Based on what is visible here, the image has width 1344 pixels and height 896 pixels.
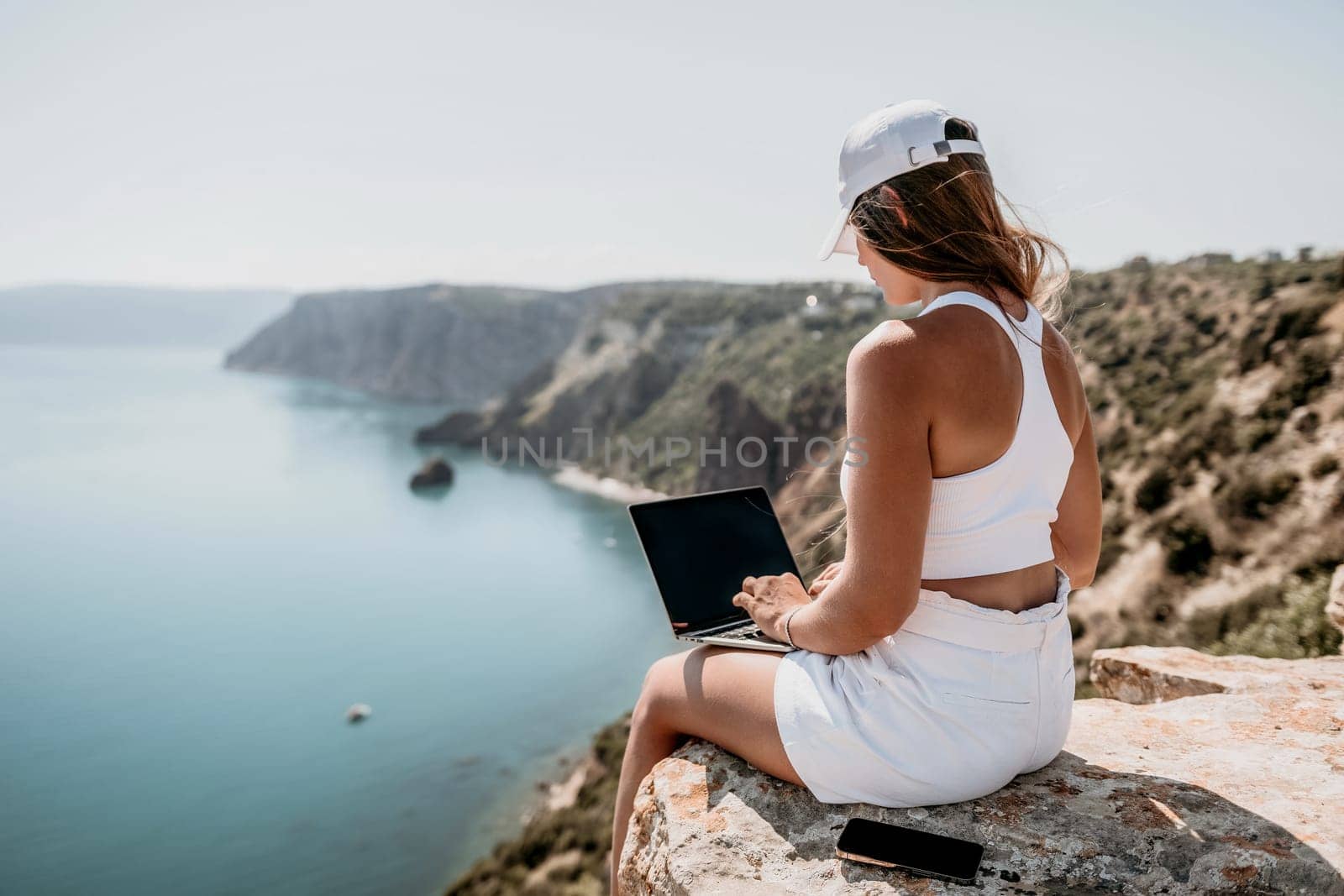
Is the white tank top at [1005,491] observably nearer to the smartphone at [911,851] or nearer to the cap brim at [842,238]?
the cap brim at [842,238]

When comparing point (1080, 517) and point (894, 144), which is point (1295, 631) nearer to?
point (1080, 517)

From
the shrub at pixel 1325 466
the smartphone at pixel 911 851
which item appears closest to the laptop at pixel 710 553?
the smartphone at pixel 911 851

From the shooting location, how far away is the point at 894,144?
1.35 metres

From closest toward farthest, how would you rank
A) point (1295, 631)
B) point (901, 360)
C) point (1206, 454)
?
1. point (901, 360)
2. point (1295, 631)
3. point (1206, 454)

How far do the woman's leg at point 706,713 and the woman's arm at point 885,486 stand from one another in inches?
11.5

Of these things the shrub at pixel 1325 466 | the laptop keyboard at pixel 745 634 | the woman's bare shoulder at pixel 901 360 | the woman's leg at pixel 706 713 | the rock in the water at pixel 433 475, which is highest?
the woman's bare shoulder at pixel 901 360

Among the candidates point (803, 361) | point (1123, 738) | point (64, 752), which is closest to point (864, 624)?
point (1123, 738)

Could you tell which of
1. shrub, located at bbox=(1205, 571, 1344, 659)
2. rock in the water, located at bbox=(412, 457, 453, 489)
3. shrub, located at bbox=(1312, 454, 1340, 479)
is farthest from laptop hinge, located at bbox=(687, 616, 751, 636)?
rock in the water, located at bbox=(412, 457, 453, 489)

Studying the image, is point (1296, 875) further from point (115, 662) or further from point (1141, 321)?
point (115, 662)

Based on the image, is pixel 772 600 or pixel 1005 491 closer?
pixel 1005 491

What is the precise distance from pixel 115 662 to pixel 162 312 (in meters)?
185

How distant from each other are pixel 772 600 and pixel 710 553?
1.07 feet

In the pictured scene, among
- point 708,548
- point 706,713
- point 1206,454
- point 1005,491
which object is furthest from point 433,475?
point 1005,491

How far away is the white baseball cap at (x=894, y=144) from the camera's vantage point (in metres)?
1.34
